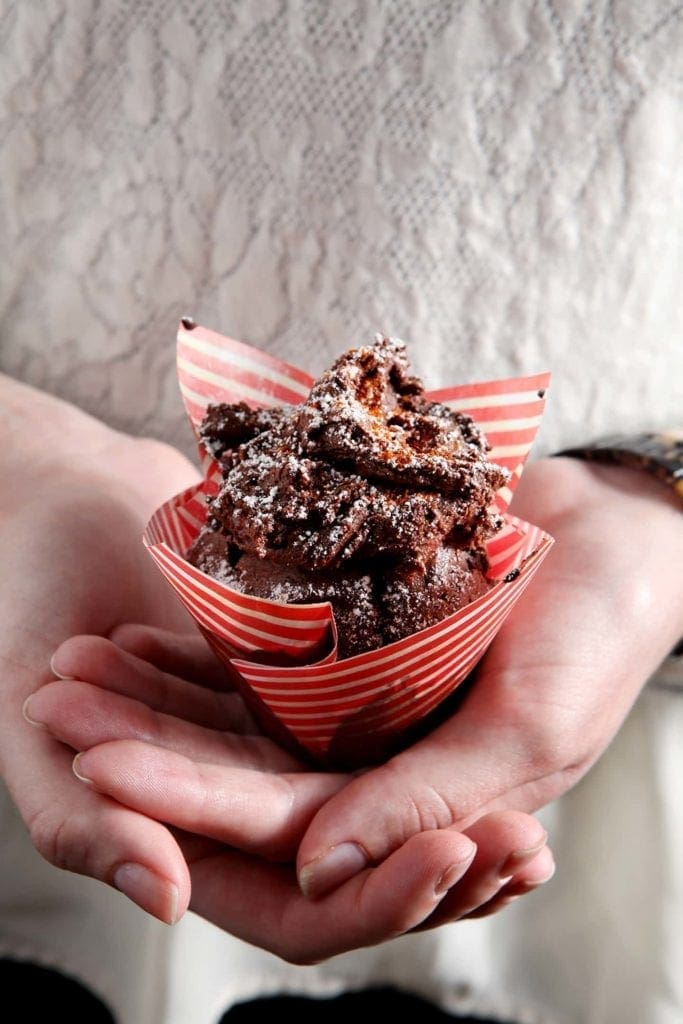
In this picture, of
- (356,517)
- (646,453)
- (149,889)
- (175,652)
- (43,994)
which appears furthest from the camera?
(646,453)

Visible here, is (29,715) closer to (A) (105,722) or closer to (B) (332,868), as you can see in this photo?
(A) (105,722)

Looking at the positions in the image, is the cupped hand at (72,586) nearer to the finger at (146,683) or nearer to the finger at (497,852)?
the finger at (146,683)

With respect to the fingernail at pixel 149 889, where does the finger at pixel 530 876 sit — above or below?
above

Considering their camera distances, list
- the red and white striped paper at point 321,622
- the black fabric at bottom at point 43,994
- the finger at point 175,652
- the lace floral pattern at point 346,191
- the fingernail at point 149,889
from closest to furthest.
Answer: the fingernail at point 149,889, the red and white striped paper at point 321,622, the finger at point 175,652, the black fabric at bottom at point 43,994, the lace floral pattern at point 346,191

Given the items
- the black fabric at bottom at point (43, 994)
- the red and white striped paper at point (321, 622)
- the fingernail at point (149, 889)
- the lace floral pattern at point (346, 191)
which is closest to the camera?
the fingernail at point (149, 889)

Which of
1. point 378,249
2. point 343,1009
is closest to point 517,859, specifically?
point 343,1009

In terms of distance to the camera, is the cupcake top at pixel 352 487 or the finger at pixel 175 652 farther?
the finger at pixel 175 652

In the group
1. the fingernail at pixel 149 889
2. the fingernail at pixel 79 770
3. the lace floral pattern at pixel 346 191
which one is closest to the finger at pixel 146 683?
the fingernail at pixel 79 770
